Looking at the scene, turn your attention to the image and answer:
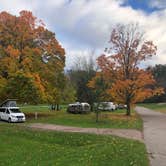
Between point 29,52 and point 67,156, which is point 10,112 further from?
point 67,156

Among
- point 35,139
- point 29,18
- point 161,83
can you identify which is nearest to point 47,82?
point 29,18

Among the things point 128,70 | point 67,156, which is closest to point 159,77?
point 128,70

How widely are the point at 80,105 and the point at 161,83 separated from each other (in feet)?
200

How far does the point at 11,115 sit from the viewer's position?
37844 mm

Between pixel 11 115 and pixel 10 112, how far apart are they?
2.63 feet

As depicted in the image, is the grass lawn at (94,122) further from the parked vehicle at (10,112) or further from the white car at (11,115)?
the parked vehicle at (10,112)

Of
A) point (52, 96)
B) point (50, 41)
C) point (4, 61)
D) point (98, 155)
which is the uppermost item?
point (50, 41)

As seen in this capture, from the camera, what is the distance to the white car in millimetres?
37312

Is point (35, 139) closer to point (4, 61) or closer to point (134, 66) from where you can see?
point (4, 61)

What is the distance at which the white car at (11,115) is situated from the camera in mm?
37312

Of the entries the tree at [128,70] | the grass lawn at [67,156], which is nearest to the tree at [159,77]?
the tree at [128,70]

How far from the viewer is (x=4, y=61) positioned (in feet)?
135

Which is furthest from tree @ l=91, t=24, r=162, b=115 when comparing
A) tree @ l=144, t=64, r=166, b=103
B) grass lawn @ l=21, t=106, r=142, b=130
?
tree @ l=144, t=64, r=166, b=103

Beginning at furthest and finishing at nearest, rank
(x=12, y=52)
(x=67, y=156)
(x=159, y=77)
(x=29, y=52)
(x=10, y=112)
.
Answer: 1. (x=159, y=77)
2. (x=29, y=52)
3. (x=12, y=52)
4. (x=10, y=112)
5. (x=67, y=156)
